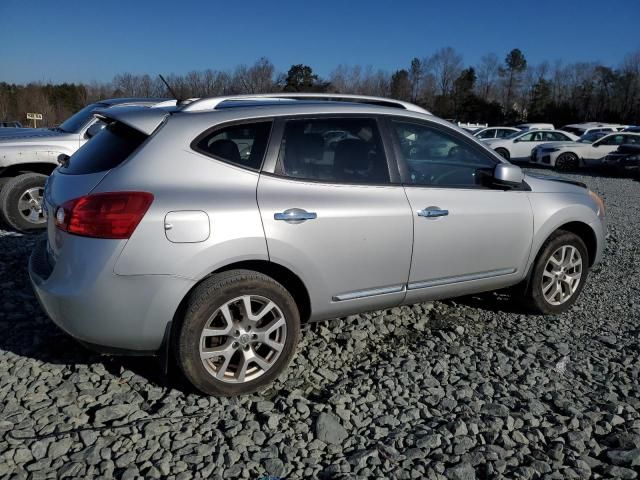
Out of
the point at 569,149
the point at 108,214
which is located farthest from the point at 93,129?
the point at 569,149

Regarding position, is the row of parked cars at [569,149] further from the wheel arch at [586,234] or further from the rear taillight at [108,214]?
the rear taillight at [108,214]

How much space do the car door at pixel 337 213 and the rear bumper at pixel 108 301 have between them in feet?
2.22

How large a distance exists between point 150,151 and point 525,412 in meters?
2.60

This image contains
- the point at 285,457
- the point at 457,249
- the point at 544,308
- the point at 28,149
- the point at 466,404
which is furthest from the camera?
the point at 28,149

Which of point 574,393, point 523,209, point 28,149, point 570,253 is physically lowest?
point 574,393

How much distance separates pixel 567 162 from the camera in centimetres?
2108

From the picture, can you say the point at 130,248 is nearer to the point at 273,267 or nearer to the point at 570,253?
the point at 273,267

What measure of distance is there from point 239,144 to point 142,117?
1.91 feet

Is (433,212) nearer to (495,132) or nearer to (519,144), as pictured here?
(519,144)

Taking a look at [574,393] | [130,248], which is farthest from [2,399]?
[574,393]

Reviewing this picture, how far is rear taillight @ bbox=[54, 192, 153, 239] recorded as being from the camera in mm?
2840

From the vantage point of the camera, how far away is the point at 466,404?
3.26 metres

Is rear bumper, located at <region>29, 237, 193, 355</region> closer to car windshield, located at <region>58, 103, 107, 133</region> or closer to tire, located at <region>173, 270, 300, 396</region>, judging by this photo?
tire, located at <region>173, 270, 300, 396</region>

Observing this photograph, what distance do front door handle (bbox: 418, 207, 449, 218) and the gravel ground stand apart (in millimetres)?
986
